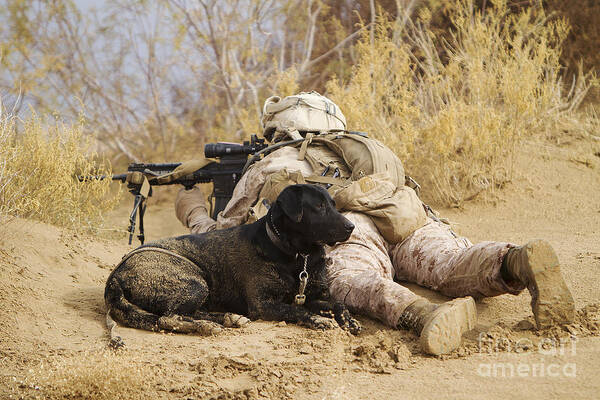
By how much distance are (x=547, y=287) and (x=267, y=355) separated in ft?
5.02

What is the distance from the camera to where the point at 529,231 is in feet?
21.5

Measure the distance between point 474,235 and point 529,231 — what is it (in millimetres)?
621

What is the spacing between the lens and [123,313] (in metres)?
3.70

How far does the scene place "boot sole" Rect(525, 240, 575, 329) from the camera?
308 cm

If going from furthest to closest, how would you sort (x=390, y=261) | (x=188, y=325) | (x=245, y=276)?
(x=390, y=261)
(x=245, y=276)
(x=188, y=325)

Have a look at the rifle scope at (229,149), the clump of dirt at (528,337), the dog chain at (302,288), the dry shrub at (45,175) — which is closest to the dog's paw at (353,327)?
the dog chain at (302,288)

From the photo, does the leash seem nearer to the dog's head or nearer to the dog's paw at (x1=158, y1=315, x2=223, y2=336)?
the dog's head

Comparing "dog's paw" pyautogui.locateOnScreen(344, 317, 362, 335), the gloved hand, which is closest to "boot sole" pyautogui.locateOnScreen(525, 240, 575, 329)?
"dog's paw" pyautogui.locateOnScreen(344, 317, 362, 335)

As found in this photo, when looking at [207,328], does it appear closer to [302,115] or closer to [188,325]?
[188,325]

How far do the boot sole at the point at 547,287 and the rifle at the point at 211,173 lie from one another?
2.98m

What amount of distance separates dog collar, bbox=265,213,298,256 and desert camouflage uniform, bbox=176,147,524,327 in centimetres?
33

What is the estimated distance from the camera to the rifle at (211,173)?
5535 mm

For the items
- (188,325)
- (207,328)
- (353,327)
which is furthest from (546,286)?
(188,325)

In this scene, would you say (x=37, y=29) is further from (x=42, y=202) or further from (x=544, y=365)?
(x=544, y=365)
